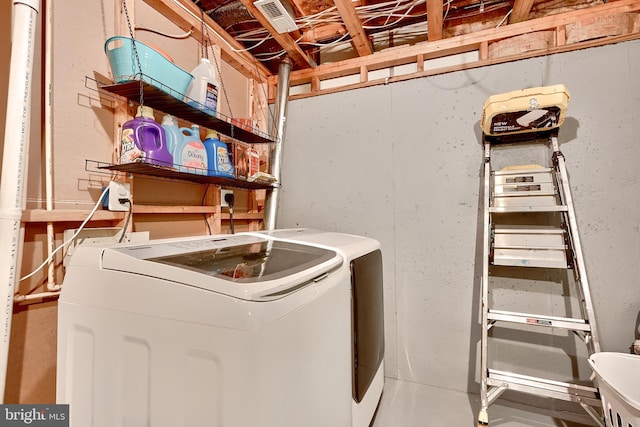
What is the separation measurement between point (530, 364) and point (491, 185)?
1069mm

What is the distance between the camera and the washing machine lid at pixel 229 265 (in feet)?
2.15

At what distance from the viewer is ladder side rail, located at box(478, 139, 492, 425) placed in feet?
4.68

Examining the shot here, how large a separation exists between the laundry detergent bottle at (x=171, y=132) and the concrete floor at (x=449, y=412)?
172 centimetres

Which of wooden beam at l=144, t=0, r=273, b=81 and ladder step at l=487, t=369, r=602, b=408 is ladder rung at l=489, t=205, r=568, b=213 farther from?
wooden beam at l=144, t=0, r=273, b=81

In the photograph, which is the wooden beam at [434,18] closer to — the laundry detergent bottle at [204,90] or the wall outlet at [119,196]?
the laundry detergent bottle at [204,90]

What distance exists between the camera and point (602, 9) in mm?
1658

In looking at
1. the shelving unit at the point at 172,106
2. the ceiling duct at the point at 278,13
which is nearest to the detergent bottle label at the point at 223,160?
the shelving unit at the point at 172,106

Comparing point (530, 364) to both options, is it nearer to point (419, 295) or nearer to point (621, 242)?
point (419, 295)

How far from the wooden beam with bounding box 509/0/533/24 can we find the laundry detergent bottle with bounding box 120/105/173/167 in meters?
2.09

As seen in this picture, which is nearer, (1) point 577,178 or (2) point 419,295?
(1) point 577,178

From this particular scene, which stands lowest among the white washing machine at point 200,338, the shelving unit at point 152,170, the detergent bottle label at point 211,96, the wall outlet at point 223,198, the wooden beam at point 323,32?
the white washing machine at point 200,338

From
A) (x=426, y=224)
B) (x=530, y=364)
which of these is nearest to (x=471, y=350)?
(x=530, y=364)

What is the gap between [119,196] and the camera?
49.4 inches

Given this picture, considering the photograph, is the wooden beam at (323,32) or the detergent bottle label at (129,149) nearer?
the detergent bottle label at (129,149)
